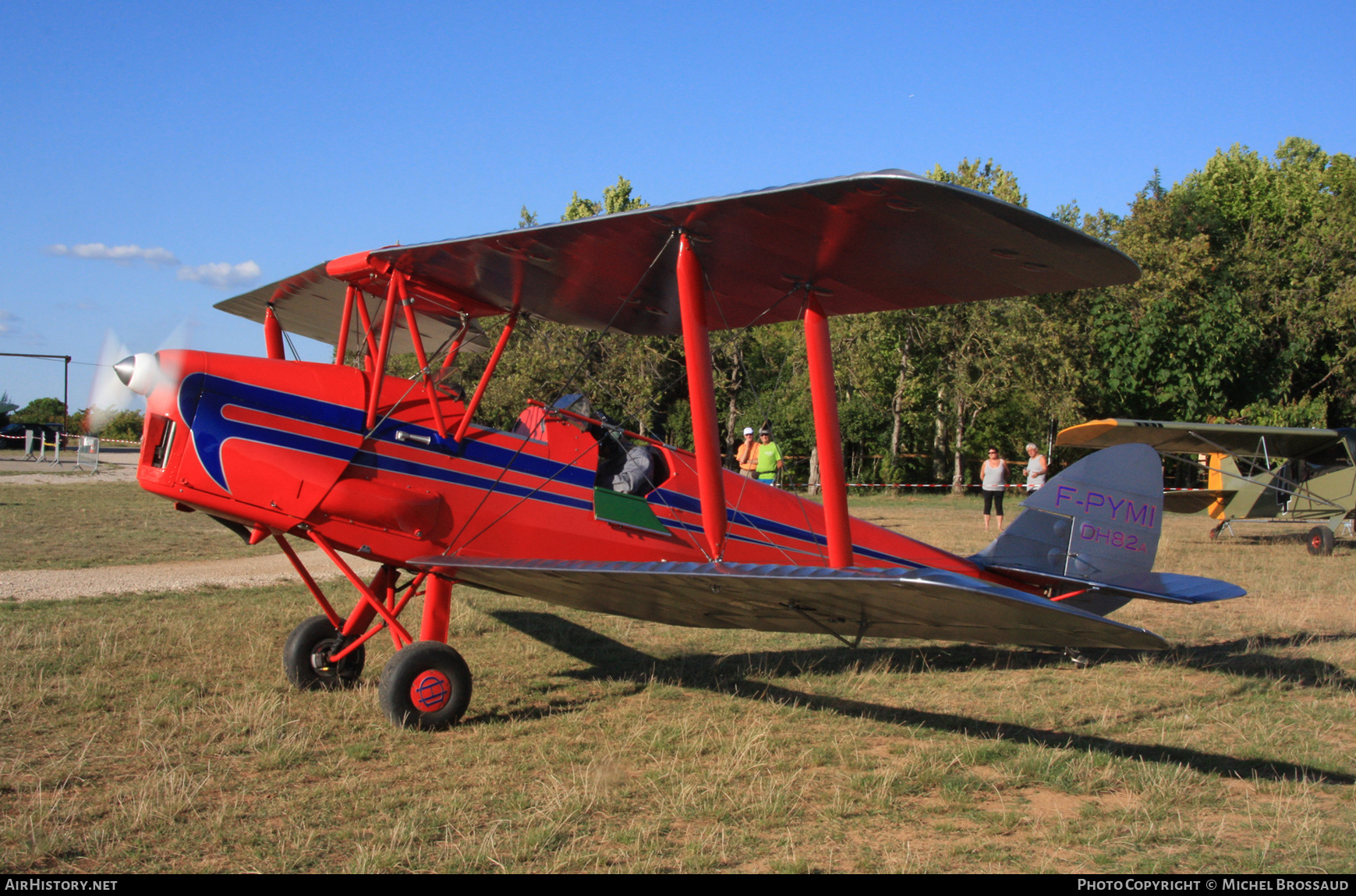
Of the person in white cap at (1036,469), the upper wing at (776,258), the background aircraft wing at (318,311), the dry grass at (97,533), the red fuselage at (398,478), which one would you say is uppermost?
the upper wing at (776,258)

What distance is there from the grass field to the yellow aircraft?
25.8 ft

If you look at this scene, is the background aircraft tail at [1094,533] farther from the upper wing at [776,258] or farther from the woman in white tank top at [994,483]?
the woman in white tank top at [994,483]

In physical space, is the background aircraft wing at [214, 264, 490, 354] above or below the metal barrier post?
above

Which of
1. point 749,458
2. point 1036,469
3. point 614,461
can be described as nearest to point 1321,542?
point 1036,469

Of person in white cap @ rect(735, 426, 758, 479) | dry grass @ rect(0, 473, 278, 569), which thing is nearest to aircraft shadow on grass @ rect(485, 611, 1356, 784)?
person in white cap @ rect(735, 426, 758, 479)

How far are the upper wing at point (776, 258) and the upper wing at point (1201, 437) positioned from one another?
378 inches

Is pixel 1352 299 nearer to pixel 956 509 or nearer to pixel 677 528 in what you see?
pixel 956 509

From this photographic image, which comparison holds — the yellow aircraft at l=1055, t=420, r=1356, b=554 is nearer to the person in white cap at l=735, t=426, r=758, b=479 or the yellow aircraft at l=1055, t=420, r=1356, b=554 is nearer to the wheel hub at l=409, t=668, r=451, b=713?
the person in white cap at l=735, t=426, r=758, b=479

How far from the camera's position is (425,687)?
15.7 ft

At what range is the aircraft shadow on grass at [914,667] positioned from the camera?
14.6 feet

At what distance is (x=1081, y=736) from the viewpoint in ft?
16.0

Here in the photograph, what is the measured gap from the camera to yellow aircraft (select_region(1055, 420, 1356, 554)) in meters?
14.5

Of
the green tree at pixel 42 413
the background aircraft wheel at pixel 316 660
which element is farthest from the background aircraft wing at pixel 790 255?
the green tree at pixel 42 413

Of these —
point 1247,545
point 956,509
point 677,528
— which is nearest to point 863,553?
point 677,528
